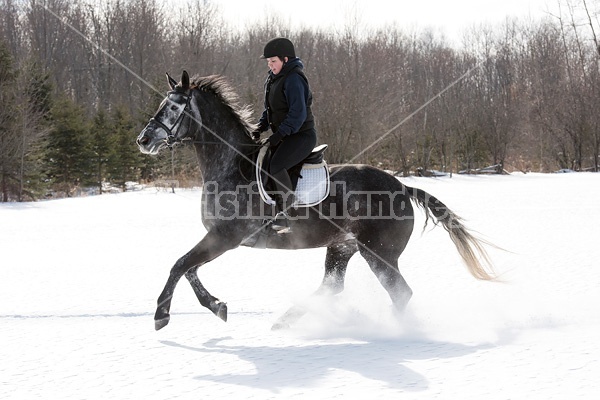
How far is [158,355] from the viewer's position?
4734 millimetres

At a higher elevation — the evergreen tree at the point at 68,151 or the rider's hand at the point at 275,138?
the evergreen tree at the point at 68,151

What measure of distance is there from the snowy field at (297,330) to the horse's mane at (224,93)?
2084 millimetres

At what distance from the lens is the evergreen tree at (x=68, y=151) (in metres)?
29.0

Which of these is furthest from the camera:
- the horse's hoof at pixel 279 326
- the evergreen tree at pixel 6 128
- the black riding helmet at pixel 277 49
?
the evergreen tree at pixel 6 128

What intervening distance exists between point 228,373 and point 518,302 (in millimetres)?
3742

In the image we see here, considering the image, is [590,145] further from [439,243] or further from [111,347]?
[111,347]

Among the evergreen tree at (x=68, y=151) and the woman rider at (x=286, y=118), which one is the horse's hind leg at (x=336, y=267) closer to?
the woman rider at (x=286, y=118)

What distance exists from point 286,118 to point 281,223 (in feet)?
3.46

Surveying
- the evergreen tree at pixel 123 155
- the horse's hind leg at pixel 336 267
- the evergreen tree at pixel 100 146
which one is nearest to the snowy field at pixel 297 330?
the horse's hind leg at pixel 336 267

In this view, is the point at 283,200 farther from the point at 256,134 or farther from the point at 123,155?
the point at 123,155

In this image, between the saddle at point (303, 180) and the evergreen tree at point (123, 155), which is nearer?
the saddle at point (303, 180)

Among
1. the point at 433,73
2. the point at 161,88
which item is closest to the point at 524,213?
the point at 161,88

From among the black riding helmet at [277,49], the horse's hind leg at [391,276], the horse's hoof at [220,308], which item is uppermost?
the black riding helmet at [277,49]

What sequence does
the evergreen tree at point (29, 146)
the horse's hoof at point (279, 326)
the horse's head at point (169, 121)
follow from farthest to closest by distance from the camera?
the evergreen tree at point (29, 146), the horse's hoof at point (279, 326), the horse's head at point (169, 121)
